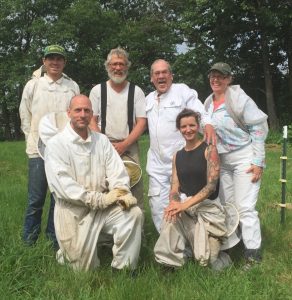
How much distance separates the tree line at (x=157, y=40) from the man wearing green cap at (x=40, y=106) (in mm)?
20244

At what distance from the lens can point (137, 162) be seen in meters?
5.78

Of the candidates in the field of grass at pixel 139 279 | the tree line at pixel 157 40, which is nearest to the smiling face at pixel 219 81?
the field of grass at pixel 139 279

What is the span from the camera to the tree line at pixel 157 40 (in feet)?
86.1

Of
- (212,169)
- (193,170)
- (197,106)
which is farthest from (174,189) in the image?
(197,106)

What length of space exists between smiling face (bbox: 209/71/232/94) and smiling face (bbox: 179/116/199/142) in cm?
60

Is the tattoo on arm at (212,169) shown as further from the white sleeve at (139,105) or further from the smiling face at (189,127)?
the white sleeve at (139,105)

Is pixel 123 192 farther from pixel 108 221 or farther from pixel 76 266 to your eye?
pixel 76 266

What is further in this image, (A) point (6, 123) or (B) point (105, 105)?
(A) point (6, 123)

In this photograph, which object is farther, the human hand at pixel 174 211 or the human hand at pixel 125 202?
the human hand at pixel 174 211

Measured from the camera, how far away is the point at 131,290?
4.11 meters

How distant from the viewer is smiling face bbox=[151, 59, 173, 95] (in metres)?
5.43

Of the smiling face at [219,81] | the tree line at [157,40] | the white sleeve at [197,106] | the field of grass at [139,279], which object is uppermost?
the tree line at [157,40]

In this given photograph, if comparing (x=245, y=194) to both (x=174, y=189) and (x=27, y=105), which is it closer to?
(x=174, y=189)

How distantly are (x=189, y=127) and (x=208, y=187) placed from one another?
645 millimetres
